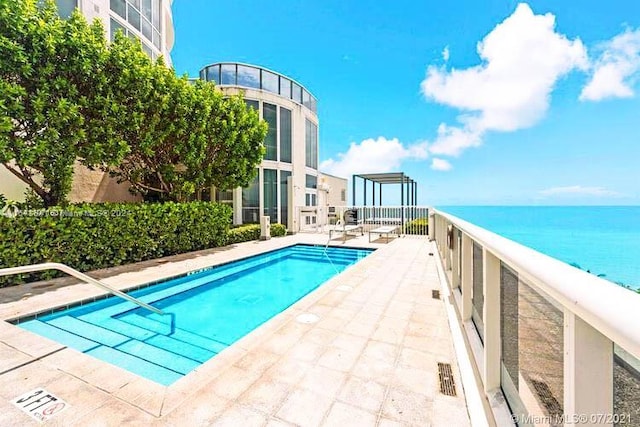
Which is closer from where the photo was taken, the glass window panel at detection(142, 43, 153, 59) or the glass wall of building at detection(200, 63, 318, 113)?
the glass window panel at detection(142, 43, 153, 59)

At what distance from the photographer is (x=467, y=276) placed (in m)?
3.01

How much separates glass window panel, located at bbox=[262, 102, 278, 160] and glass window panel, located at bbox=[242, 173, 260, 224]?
136 cm

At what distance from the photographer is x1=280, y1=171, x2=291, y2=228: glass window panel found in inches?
520

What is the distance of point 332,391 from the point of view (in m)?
2.23

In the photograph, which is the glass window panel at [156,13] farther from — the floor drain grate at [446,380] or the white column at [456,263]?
the floor drain grate at [446,380]

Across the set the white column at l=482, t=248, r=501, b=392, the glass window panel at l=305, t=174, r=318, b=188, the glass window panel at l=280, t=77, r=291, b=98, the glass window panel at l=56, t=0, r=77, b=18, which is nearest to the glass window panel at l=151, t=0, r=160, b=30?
the glass window panel at l=56, t=0, r=77, b=18

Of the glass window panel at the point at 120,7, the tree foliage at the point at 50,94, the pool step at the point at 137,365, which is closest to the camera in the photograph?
the pool step at the point at 137,365

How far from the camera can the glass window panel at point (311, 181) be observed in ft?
48.9

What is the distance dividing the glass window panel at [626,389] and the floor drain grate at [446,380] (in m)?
1.48

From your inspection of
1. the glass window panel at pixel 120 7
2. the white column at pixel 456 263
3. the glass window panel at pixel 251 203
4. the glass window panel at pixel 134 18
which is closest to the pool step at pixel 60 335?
the white column at pixel 456 263

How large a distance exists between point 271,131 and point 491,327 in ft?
40.3

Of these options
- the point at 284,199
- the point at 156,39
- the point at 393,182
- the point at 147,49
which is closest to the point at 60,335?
the point at 284,199

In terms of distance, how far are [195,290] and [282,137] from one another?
29.9 feet

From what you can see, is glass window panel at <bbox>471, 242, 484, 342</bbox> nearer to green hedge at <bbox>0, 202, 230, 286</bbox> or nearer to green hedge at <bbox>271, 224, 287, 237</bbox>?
green hedge at <bbox>0, 202, 230, 286</bbox>
